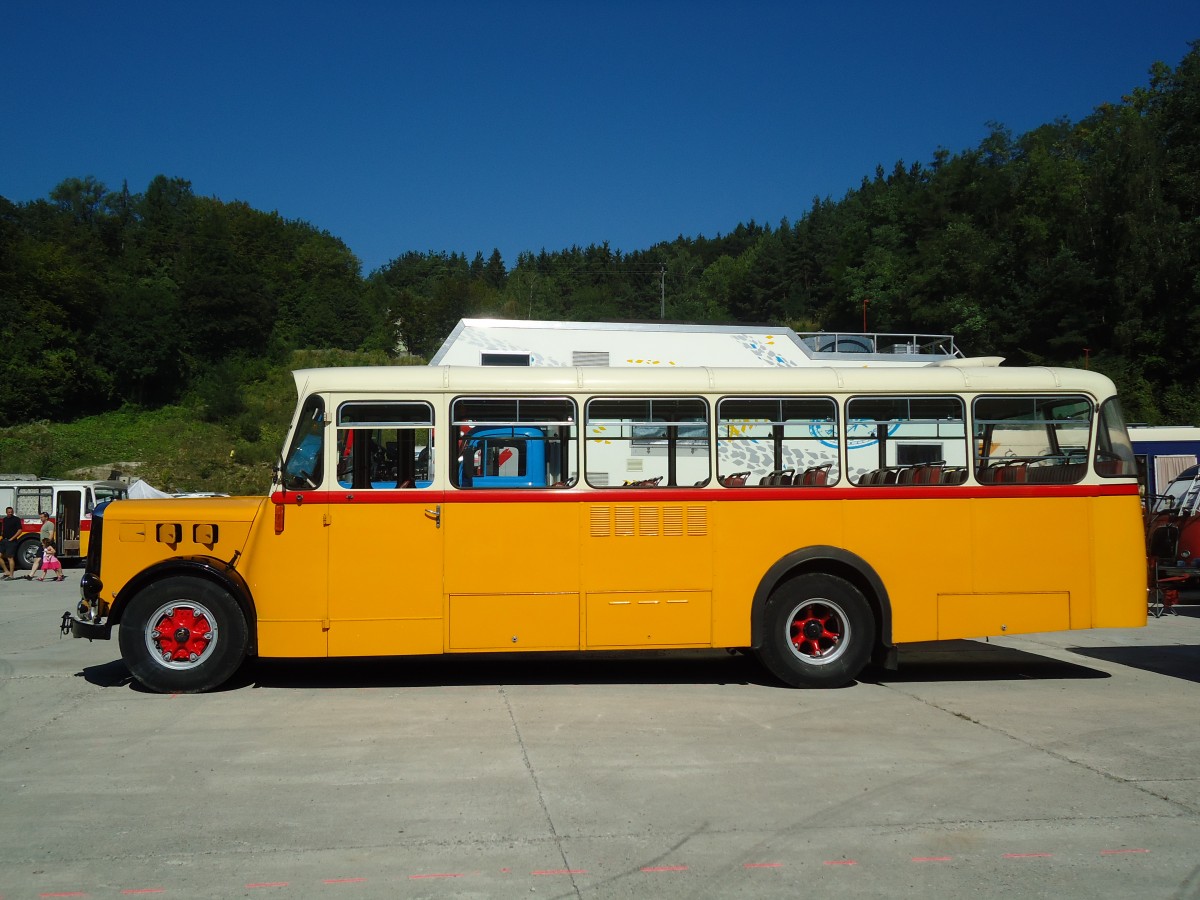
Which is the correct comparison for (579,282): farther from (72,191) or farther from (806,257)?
(72,191)

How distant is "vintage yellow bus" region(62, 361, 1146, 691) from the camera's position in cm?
910

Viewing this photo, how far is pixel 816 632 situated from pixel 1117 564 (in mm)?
3013

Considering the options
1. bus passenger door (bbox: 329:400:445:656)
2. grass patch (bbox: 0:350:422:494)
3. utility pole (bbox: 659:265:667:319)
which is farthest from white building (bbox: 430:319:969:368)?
utility pole (bbox: 659:265:667:319)

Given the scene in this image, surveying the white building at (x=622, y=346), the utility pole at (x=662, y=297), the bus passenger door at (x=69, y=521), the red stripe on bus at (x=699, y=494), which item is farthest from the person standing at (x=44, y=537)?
the utility pole at (x=662, y=297)

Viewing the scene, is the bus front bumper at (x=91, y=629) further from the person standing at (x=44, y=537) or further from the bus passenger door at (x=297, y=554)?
the person standing at (x=44, y=537)

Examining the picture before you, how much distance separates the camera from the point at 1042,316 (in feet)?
194

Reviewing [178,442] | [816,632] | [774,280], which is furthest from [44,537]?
[774,280]

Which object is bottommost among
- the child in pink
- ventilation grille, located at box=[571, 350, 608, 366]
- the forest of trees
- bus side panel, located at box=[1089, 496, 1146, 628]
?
the child in pink

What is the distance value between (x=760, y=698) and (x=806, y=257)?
119324mm

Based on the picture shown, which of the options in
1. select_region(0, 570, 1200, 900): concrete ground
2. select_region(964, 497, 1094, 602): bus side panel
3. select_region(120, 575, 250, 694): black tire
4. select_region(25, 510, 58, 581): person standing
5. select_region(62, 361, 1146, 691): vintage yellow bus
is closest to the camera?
select_region(0, 570, 1200, 900): concrete ground

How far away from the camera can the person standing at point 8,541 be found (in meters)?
25.3

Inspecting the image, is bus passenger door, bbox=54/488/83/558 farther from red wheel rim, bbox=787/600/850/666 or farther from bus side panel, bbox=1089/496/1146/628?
bus side panel, bbox=1089/496/1146/628

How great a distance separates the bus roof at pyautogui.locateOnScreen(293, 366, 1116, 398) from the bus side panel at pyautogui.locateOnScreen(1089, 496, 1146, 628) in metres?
1.16

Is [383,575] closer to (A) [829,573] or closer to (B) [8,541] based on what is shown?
(A) [829,573]
